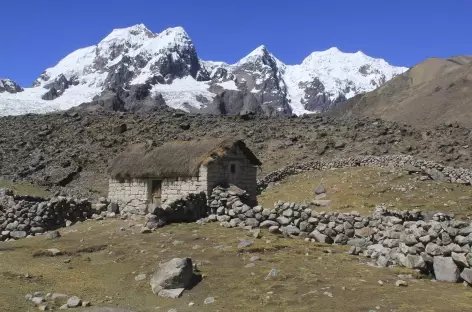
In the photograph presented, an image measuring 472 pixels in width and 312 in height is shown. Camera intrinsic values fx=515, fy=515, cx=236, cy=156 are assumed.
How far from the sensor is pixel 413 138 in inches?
2229

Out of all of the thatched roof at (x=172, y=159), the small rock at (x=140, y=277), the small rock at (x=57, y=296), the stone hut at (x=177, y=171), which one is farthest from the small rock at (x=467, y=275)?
the thatched roof at (x=172, y=159)

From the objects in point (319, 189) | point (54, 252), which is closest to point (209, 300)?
point (54, 252)

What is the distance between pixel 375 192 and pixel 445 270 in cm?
2110

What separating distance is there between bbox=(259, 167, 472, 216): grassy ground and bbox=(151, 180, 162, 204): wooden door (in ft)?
29.8

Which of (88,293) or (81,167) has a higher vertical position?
(81,167)

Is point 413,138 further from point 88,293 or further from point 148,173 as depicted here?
point 88,293

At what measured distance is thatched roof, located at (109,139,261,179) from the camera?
1085 inches

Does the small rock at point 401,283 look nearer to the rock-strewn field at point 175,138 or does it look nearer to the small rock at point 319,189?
the small rock at point 319,189

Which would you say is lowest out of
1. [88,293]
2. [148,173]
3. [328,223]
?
[88,293]

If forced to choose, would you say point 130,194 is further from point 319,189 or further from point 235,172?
point 319,189

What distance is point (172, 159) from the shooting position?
1133 inches

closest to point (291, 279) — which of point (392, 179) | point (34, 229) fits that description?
point (34, 229)

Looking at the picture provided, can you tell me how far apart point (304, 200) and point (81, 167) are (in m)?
31.3

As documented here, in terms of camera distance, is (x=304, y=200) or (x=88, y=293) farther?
(x=304, y=200)
